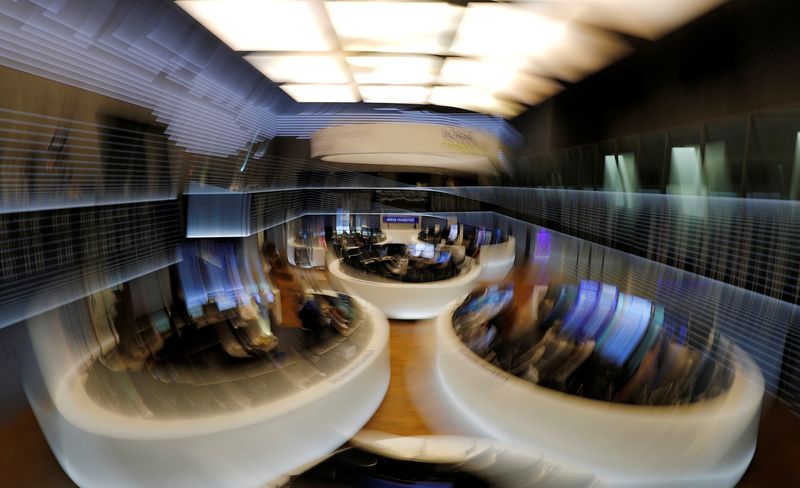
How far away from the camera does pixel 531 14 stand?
795 millimetres

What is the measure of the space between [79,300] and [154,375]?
1.19ft

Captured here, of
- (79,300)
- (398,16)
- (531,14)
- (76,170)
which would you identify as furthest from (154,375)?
(531,14)

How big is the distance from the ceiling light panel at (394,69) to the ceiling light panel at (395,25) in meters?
0.03

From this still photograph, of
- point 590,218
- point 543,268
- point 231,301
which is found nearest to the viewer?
point 231,301

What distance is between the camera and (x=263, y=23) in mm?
781

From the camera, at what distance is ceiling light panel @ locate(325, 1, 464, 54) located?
0.74 m

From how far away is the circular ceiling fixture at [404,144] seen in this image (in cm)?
90

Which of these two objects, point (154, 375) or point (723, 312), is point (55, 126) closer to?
→ point (154, 375)

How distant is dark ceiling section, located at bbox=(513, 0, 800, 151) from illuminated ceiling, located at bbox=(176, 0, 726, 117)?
7.1 inches

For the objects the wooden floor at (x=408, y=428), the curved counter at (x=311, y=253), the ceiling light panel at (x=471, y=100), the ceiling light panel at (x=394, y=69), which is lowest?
the wooden floor at (x=408, y=428)

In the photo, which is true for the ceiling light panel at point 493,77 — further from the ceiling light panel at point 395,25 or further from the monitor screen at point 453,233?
the monitor screen at point 453,233

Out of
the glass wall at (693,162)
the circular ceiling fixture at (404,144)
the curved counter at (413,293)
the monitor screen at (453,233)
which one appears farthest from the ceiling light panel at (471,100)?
the curved counter at (413,293)

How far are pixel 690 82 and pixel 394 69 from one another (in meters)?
1.41

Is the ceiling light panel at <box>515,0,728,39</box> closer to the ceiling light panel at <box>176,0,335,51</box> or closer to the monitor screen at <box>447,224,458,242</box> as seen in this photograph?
the ceiling light panel at <box>176,0,335,51</box>
